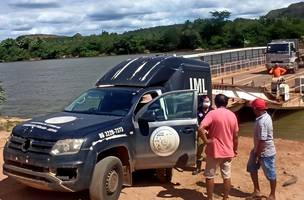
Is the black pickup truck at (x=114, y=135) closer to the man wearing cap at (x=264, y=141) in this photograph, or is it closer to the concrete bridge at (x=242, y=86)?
the man wearing cap at (x=264, y=141)

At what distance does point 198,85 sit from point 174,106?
1.89m

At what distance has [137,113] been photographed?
735 cm

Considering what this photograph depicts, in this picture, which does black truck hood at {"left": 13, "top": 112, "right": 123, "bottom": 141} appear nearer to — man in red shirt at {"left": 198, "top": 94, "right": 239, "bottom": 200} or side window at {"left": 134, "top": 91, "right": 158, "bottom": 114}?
side window at {"left": 134, "top": 91, "right": 158, "bottom": 114}

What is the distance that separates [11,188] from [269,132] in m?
4.20

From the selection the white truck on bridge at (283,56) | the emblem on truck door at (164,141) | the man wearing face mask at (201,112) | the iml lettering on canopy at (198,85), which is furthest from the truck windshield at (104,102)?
the white truck on bridge at (283,56)

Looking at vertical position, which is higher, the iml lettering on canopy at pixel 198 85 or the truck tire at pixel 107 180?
the iml lettering on canopy at pixel 198 85

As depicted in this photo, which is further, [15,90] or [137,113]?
[15,90]

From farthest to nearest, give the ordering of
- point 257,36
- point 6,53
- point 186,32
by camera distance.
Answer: point 6,53, point 186,32, point 257,36

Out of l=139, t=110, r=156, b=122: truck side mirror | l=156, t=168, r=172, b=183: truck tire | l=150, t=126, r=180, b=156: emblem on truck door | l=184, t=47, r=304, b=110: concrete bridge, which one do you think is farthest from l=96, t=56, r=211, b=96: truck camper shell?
l=184, t=47, r=304, b=110: concrete bridge

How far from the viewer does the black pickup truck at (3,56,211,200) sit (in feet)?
20.9

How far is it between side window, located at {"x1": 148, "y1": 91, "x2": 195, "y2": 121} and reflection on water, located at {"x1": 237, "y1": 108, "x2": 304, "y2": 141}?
355 inches

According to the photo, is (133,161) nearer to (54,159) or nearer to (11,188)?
(54,159)

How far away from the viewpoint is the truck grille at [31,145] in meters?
6.36

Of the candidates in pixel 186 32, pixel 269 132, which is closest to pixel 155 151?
pixel 269 132
